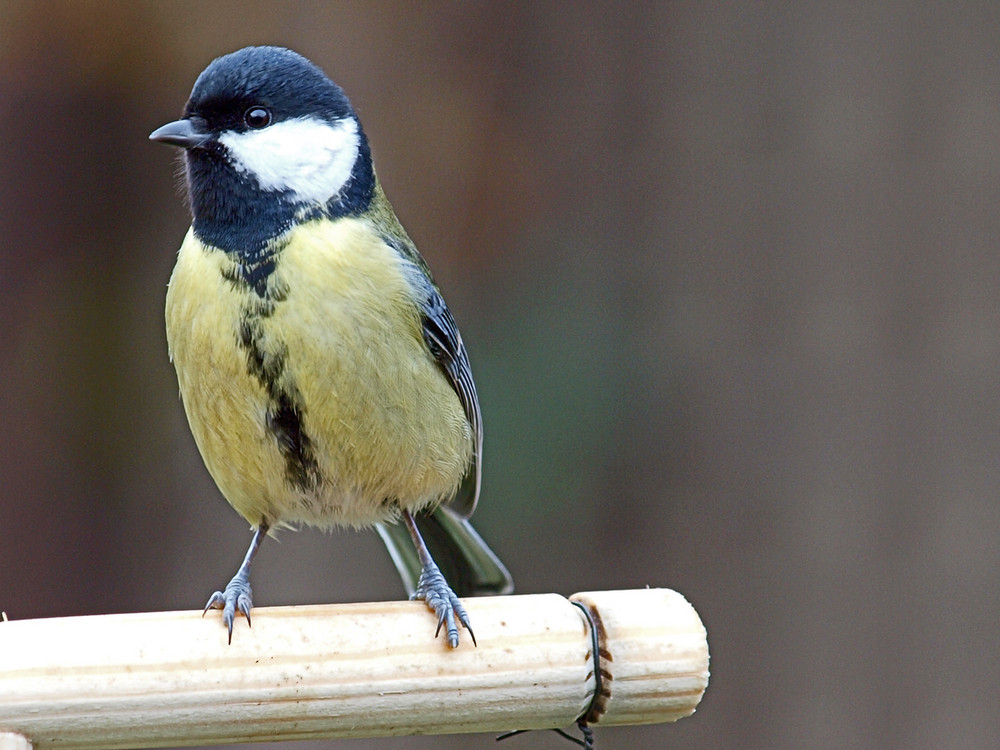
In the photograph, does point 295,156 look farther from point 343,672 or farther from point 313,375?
point 343,672

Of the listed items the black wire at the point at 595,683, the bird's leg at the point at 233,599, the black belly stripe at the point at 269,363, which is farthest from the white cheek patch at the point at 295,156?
the black wire at the point at 595,683

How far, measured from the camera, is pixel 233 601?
1202 mm

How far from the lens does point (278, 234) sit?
1.29m

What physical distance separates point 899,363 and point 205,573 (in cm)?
143

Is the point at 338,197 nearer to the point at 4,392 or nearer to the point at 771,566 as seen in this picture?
the point at 4,392

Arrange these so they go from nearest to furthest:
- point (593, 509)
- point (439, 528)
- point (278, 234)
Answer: point (278, 234) → point (439, 528) → point (593, 509)

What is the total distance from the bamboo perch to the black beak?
1.75 feet

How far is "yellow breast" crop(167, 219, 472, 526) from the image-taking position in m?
1.27

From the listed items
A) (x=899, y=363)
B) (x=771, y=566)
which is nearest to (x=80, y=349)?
(x=771, y=566)

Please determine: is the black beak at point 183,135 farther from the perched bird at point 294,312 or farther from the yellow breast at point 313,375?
the yellow breast at point 313,375

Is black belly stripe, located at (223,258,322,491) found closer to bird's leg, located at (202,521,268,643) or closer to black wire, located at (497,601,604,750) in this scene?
bird's leg, located at (202,521,268,643)

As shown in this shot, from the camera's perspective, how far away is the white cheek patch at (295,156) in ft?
4.28

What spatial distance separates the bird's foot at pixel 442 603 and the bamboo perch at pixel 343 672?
0.4 inches

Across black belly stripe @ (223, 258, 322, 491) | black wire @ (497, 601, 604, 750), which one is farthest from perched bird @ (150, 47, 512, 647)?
black wire @ (497, 601, 604, 750)
